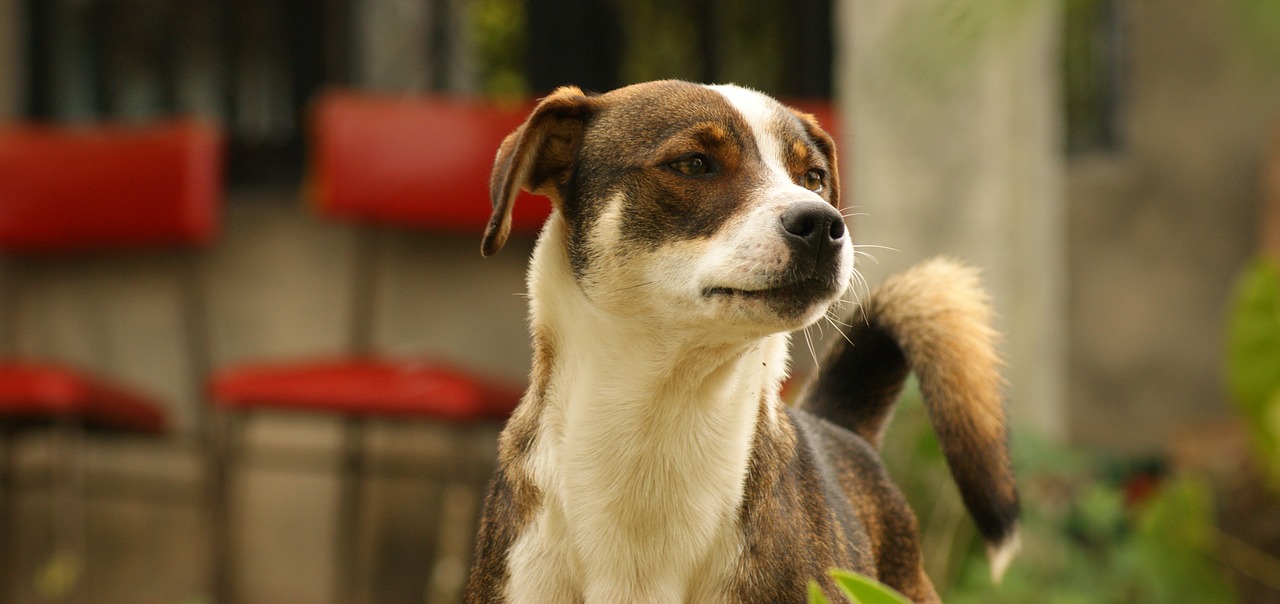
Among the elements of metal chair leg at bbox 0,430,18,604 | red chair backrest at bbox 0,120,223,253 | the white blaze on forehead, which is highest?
the white blaze on forehead

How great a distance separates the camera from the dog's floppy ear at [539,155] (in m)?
1.28

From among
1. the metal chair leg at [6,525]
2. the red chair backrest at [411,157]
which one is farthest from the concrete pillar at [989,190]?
the metal chair leg at [6,525]

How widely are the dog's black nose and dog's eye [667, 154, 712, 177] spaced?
0.51 ft

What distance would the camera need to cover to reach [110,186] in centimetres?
439

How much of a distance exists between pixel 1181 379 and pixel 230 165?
3.93m

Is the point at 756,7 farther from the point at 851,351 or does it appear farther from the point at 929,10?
the point at 929,10

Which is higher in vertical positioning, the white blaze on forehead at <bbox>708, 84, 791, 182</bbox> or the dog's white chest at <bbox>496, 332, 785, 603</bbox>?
the white blaze on forehead at <bbox>708, 84, 791, 182</bbox>

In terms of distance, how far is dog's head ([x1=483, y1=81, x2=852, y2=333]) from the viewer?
49.8 inches

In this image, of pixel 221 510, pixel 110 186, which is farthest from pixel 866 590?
pixel 110 186

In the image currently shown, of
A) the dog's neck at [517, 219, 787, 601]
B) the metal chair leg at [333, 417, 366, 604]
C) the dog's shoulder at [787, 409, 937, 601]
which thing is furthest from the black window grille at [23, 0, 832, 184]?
the dog's neck at [517, 219, 787, 601]

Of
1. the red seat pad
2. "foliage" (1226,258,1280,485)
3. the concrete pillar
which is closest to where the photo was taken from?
"foliage" (1226,258,1280,485)

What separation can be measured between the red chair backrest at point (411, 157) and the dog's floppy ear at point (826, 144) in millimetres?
2561

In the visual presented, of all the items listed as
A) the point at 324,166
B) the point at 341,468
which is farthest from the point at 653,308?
the point at 341,468

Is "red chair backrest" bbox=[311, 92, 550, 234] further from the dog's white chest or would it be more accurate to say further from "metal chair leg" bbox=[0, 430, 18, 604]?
the dog's white chest
